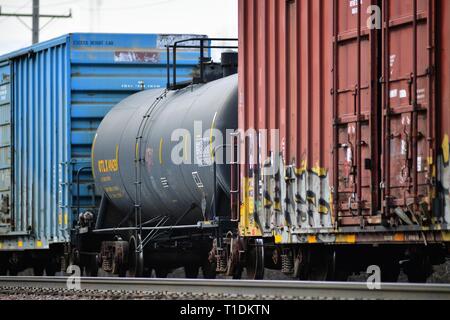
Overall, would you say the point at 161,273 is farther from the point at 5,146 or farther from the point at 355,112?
the point at 355,112

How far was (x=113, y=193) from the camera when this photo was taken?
19.8m

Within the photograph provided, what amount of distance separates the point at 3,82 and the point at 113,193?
4.36m

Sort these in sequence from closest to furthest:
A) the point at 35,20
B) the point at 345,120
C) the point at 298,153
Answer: the point at 345,120 < the point at 298,153 < the point at 35,20

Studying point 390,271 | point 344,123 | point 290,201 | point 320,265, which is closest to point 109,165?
point 320,265

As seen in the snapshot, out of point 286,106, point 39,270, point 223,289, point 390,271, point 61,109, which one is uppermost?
point 61,109

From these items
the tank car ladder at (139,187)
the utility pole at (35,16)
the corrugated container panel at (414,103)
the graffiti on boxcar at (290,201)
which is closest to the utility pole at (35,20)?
the utility pole at (35,16)

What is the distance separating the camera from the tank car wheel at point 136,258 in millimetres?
18833

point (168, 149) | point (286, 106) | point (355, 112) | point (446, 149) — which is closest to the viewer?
point (446, 149)

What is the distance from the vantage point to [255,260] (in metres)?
15.7

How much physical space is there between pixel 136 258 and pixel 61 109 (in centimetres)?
339

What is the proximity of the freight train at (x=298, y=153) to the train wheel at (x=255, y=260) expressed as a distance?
0.07 feet

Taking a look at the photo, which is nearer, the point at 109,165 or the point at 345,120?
the point at 345,120
